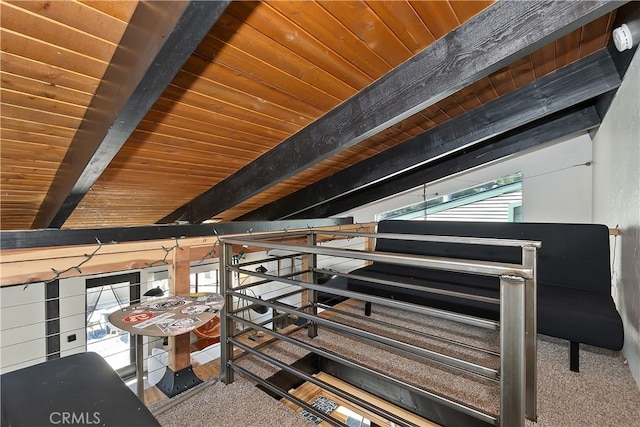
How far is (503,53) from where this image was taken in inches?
63.7

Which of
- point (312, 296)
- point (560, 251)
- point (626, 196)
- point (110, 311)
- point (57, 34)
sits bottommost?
point (110, 311)

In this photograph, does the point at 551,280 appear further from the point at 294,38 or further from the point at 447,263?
the point at 294,38

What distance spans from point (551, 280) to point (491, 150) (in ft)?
6.24

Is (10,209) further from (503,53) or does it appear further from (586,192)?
(586,192)

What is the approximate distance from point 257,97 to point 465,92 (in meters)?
1.73

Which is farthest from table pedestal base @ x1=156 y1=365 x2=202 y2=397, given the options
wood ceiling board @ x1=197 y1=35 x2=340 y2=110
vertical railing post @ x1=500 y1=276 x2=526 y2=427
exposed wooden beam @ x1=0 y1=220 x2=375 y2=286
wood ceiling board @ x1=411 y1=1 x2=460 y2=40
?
wood ceiling board @ x1=411 y1=1 x2=460 y2=40

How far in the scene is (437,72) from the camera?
1.85m

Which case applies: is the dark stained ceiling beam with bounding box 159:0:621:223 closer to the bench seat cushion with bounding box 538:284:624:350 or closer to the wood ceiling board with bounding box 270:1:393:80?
the wood ceiling board with bounding box 270:1:393:80

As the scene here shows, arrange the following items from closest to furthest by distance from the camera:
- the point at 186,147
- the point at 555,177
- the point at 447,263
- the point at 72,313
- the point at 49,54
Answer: the point at 447,263 < the point at 49,54 < the point at 186,147 < the point at 555,177 < the point at 72,313

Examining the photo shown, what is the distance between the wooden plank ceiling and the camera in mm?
1390

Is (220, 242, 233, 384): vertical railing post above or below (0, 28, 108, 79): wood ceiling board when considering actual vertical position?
below

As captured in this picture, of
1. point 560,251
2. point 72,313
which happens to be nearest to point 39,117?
point 560,251

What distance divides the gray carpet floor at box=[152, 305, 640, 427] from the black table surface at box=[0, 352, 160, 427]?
67 cm

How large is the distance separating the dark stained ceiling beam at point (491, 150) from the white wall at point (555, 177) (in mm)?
202
